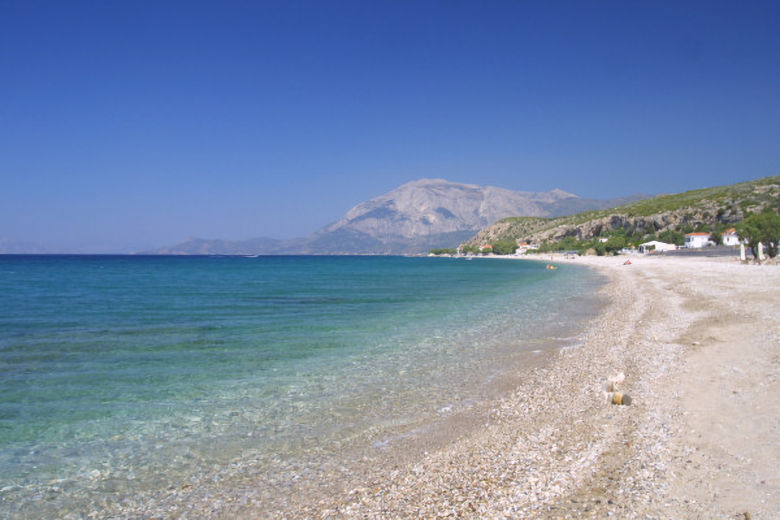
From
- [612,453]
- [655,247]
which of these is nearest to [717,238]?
[655,247]

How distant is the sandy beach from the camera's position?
5.47 m

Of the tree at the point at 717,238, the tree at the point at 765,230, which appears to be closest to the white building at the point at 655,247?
the tree at the point at 717,238

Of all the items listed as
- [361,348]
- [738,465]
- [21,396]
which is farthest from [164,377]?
[738,465]

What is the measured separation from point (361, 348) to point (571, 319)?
11.3 meters

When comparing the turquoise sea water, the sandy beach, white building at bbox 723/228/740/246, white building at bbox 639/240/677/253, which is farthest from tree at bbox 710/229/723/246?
the sandy beach

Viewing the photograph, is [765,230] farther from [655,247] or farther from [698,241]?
[698,241]

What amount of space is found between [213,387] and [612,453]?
8.91 m

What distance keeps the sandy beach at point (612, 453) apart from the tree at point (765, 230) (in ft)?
159

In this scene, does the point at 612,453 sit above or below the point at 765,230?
below

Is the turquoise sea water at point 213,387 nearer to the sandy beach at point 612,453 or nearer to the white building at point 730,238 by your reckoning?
the sandy beach at point 612,453

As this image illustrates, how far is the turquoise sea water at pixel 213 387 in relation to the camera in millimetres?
7352

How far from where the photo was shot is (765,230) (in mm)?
51469

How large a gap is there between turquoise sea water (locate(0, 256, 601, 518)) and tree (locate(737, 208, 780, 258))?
1593 inches

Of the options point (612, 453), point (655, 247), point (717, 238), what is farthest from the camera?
point (655, 247)
